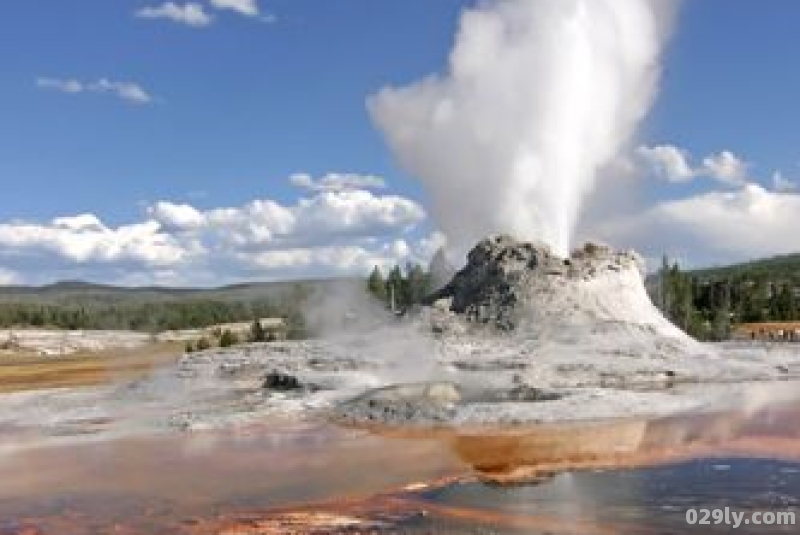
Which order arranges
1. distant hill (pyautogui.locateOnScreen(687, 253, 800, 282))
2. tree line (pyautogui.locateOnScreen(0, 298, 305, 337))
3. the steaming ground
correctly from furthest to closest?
distant hill (pyautogui.locateOnScreen(687, 253, 800, 282)) < tree line (pyautogui.locateOnScreen(0, 298, 305, 337)) < the steaming ground

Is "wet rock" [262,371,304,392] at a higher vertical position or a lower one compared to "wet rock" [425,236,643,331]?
lower

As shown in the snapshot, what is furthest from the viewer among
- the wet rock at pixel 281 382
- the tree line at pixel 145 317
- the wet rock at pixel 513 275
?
the tree line at pixel 145 317

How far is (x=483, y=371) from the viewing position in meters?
36.7

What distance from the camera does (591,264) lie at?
144ft

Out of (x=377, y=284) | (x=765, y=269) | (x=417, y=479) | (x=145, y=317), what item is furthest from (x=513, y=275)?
(x=765, y=269)

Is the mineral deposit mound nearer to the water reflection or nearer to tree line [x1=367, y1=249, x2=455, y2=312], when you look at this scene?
the water reflection

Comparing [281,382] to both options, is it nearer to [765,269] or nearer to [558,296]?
[558,296]

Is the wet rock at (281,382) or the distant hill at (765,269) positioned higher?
the distant hill at (765,269)

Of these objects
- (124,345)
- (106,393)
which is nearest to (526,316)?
(106,393)

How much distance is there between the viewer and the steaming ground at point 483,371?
31097 millimetres

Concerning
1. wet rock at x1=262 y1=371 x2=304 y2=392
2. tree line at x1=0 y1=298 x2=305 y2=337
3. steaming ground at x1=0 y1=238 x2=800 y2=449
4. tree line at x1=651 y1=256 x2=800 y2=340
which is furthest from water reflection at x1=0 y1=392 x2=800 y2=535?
tree line at x1=0 y1=298 x2=305 y2=337

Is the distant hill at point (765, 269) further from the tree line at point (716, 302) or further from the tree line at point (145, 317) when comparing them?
the tree line at point (145, 317)

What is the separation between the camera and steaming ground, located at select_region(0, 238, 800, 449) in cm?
3110

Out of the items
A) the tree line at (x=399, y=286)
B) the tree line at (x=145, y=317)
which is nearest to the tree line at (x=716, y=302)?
the tree line at (x=399, y=286)
